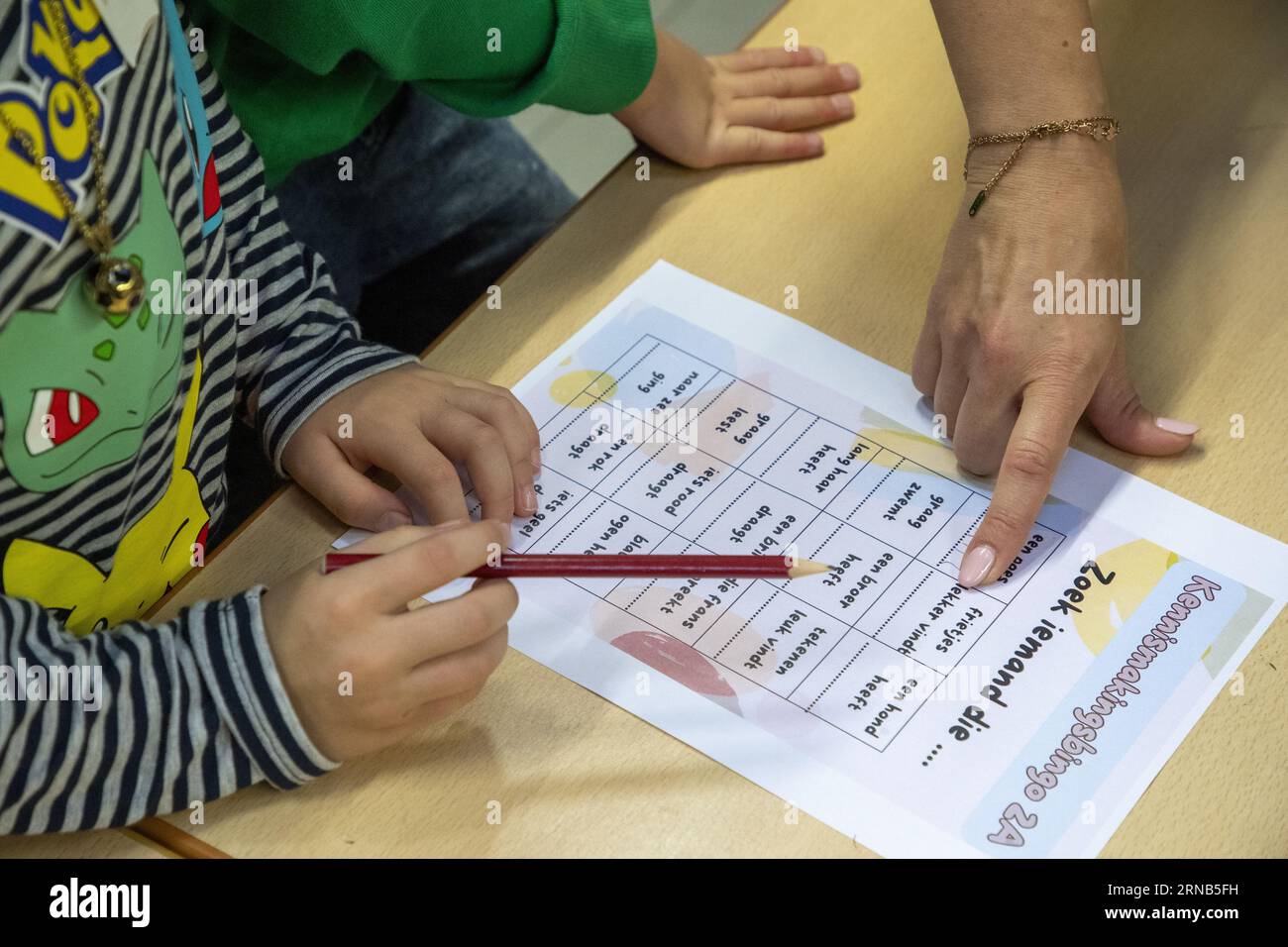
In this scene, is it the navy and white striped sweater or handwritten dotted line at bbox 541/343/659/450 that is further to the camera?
handwritten dotted line at bbox 541/343/659/450

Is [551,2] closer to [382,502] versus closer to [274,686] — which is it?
[382,502]

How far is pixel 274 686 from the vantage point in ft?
1.90

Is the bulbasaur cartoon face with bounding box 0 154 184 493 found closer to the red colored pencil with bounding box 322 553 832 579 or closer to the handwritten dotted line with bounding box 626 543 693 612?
the red colored pencil with bounding box 322 553 832 579

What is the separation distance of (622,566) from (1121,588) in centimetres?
25

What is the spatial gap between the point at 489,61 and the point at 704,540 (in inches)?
13.4

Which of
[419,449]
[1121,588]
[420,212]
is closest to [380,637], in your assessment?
[419,449]

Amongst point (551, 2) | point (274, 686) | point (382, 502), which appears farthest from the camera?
point (551, 2)

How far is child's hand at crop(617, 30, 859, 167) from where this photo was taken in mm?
843

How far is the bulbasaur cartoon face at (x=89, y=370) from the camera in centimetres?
57

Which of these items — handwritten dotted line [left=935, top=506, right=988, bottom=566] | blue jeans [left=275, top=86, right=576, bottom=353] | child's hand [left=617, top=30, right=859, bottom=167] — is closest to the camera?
handwritten dotted line [left=935, top=506, right=988, bottom=566]

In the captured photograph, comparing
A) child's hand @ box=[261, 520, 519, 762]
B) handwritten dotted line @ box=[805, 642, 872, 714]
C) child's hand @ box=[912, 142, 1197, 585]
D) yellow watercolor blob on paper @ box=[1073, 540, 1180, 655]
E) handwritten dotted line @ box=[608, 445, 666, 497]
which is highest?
child's hand @ box=[912, 142, 1197, 585]

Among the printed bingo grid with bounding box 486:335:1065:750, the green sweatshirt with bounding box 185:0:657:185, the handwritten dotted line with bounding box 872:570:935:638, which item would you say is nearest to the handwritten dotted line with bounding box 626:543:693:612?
the printed bingo grid with bounding box 486:335:1065:750

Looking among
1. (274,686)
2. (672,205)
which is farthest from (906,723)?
(672,205)

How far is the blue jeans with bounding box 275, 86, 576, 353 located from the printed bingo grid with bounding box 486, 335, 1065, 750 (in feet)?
0.96
